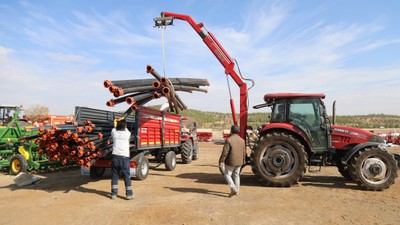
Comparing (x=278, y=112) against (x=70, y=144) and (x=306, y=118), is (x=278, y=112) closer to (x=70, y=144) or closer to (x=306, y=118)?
(x=306, y=118)

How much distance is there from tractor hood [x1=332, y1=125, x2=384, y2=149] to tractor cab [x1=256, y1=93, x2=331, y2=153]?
11.2 inches

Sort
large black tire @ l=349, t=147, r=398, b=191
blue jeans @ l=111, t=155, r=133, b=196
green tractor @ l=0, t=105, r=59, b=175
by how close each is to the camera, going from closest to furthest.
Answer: blue jeans @ l=111, t=155, r=133, b=196 → large black tire @ l=349, t=147, r=398, b=191 → green tractor @ l=0, t=105, r=59, b=175

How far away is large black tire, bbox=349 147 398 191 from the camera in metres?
7.57

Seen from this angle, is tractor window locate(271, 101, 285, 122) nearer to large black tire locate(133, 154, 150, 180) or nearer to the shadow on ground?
large black tire locate(133, 154, 150, 180)

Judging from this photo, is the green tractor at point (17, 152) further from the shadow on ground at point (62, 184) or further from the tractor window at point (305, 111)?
the tractor window at point (305, 111)

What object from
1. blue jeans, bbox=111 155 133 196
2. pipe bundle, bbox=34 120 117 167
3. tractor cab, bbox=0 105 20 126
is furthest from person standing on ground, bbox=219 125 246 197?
tractor cab, bbox=0 105 20 126

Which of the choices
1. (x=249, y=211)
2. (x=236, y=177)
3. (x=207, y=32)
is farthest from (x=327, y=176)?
(x=207, y=32)

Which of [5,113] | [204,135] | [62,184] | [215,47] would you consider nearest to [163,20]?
[215,47]

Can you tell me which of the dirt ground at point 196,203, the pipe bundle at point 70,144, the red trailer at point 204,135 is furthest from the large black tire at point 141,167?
the red trailer at point 204,135

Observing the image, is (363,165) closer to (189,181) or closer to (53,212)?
(189,181)

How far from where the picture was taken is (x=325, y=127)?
8195 mm

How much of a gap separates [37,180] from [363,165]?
8.58m

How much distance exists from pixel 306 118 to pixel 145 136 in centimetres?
451

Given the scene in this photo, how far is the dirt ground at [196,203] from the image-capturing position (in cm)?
540
